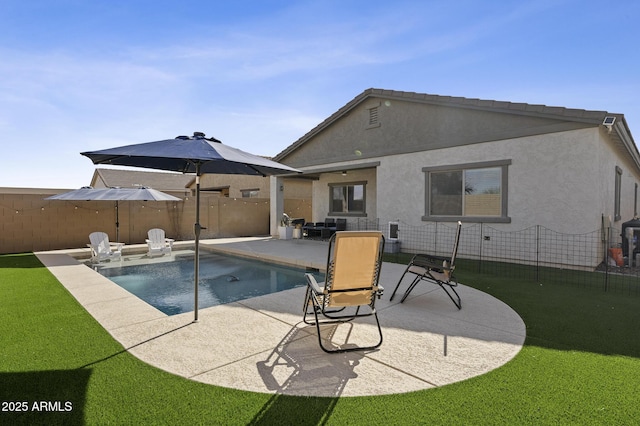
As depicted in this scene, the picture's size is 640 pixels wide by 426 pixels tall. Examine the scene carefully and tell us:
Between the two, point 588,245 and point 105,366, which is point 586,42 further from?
point 105,366

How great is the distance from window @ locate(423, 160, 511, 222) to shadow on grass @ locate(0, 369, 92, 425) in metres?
9.54

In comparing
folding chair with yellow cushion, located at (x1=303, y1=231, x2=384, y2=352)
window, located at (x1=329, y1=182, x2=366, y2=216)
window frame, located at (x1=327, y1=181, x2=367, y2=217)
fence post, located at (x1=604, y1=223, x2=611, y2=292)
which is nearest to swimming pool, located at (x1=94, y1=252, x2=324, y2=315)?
folding chair with yellow cushion, located at (x1=303, y1=231, x2=384, y2=352)

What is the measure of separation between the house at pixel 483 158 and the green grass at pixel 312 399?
511 cm

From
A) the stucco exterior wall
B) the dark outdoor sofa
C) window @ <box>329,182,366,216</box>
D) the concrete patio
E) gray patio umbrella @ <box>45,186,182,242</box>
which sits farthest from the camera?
window @ <box>329,182,366,216</box>

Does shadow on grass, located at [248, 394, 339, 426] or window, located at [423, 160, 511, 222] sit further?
window, located at [423, 160, 511, 222]

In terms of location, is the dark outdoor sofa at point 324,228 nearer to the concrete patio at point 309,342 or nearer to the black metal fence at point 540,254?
the black metal fence at point 540,254

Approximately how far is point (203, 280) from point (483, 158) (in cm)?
845

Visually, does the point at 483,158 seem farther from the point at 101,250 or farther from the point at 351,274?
the point at 101,250

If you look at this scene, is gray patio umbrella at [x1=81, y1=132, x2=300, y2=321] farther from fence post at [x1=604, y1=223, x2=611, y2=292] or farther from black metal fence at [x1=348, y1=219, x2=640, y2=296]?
black metal fence at [x1=348, y1=219, x2=640, y2=296]

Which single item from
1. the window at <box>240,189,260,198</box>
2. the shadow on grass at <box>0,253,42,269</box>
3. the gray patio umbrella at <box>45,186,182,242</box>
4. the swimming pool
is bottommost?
the swimming pool

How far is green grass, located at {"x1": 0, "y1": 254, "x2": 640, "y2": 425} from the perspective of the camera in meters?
2.20

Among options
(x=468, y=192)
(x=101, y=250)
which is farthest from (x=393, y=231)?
(x=101, y=250)

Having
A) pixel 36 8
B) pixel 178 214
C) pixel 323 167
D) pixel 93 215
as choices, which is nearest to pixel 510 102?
pixel 323 167

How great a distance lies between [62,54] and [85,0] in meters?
1.74
